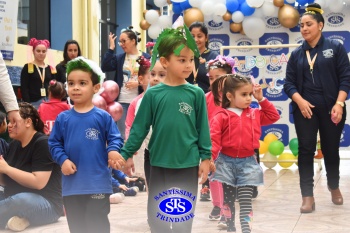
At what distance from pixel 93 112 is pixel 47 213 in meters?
1.71

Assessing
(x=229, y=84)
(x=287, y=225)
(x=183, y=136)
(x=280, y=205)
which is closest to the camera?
(x=183, y=136)

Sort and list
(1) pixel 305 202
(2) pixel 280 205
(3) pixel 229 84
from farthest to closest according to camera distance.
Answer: (2) pixel 280 205
(1) pixel 305 202
(3) pixel 229 84

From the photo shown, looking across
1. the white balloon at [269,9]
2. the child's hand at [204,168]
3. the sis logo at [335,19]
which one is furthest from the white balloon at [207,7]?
the child's hand at [204,168]

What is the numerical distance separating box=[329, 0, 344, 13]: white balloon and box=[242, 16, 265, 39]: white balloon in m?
0.92

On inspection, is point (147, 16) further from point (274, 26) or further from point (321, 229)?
point (321, 229)

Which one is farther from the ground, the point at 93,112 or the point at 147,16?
the point at 147,16

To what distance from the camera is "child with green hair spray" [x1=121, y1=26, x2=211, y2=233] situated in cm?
340

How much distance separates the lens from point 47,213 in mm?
4992

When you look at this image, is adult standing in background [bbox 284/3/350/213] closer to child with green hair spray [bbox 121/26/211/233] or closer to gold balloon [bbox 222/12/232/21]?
child with green hair spray [bbox 121/26/211/233]

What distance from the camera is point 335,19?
9.07m

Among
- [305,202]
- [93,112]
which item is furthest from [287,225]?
[93,112]

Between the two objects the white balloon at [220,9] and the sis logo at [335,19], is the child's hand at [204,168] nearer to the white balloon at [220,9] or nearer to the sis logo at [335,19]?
the white balloon at [220,9]

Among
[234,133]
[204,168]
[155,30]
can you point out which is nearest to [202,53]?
[234,133]

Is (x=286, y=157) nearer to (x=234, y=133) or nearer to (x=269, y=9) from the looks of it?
(x=269, y=9)
